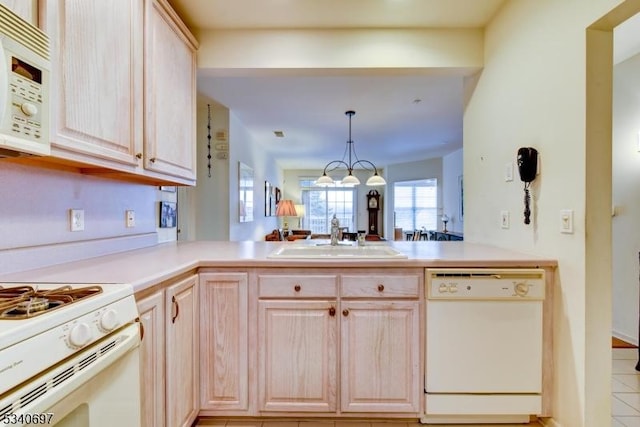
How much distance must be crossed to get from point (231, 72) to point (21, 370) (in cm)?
221

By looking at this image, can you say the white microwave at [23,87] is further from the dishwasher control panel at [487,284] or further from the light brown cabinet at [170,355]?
the dishwasher control panel at [487,284]

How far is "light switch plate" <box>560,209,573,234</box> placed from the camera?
1.49 m

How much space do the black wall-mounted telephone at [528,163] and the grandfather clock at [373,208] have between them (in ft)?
23.3

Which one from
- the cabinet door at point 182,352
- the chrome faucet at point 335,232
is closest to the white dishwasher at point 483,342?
the chrome faucet at point 335,232

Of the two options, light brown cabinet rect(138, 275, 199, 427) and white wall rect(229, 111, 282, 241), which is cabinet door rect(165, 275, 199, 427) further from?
white wall rect(229, 111, 282, 241)

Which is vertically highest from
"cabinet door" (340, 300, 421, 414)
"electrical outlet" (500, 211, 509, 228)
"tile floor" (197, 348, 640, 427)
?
"electrical outlet" (500, 211, 509, 228)

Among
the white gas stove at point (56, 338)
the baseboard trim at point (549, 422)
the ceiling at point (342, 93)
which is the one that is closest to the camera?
the white gas stove at point (56, 338)

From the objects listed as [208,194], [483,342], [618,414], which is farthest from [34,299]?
[208,194]

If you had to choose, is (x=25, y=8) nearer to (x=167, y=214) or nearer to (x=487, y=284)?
(x=167, y=214)

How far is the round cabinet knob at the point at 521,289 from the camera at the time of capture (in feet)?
5.27

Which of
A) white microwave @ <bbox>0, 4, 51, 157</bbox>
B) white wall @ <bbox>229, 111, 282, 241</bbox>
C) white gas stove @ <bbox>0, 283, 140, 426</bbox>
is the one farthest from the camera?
white wall @ <bbox>229, 111, 282, 241</bbox>

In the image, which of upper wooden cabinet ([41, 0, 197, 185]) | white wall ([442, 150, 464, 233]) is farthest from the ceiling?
upper wooden cabinet ([41, 0, 197, 185])

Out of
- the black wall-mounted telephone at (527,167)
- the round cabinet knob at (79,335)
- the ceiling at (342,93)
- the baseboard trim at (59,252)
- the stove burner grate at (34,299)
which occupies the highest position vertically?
the ceiling at (342,93)

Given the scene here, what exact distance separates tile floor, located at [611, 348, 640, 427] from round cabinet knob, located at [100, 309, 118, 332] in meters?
2.45
